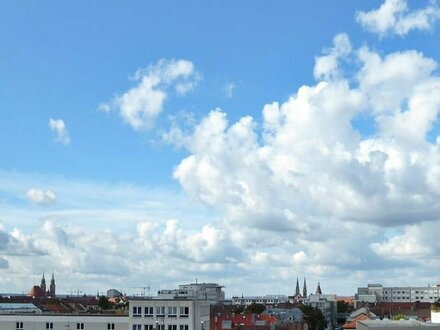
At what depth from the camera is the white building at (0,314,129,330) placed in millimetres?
90812

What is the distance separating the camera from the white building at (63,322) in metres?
90.8

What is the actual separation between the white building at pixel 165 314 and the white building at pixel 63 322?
2.38 meters

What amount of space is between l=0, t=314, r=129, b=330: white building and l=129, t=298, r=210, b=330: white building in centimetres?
238

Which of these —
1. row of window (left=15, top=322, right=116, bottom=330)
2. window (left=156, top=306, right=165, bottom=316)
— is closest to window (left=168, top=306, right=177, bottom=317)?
window (left=156, top=306, right=165, bottom=316)

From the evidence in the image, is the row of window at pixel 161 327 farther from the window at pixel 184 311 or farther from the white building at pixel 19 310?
the white building at pixel 19 310

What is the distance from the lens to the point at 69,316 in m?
91.6

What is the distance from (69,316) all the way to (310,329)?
353 ft

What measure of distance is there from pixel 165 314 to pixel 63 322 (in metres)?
13.9

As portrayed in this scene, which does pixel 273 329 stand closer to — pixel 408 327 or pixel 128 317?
pixel 128 317

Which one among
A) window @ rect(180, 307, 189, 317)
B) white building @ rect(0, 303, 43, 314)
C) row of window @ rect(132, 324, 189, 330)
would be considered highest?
window @ rect(180, 307, 189, 317)

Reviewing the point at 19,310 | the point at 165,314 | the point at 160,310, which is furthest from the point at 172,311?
the point at 19,310

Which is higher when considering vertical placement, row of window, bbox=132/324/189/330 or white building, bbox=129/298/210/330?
white building, bbox=129/298/210/330

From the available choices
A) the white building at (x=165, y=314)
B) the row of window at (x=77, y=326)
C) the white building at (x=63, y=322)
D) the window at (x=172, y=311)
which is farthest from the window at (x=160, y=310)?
the row of window at (x=77, y=326)

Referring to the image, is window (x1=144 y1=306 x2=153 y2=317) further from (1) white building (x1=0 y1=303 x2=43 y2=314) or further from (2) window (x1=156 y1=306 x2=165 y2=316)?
(1) white building (x1=0 y1=303 x2=43 y2=314)
